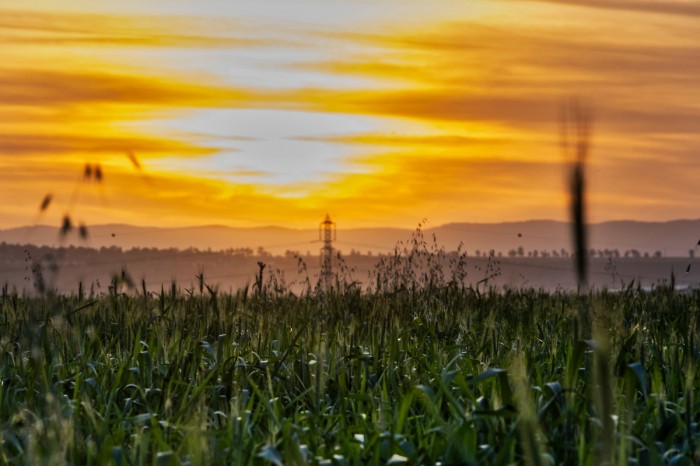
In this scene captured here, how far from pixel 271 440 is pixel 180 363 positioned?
5.56 feet

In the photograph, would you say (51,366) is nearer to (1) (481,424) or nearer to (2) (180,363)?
(2) (180,363)

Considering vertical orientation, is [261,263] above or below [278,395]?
above

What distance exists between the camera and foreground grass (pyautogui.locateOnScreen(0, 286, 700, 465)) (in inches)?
153

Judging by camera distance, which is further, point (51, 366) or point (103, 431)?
point (51, 366)

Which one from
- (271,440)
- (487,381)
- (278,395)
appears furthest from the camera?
(278,395)

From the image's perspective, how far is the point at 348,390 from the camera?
18.5 ft

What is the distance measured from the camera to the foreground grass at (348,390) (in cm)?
389

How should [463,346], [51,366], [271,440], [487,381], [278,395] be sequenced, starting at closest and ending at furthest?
[271,440] → [487,381] → [278,395] → [51,366] → [463,346]

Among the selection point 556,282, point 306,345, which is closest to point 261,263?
point 306,345

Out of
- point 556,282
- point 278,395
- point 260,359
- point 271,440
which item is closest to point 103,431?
point 271,440

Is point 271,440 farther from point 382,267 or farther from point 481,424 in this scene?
point 382,267

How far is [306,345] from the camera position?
626 cm

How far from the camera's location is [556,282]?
1413cm

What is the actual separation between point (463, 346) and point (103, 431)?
9.51 feet
